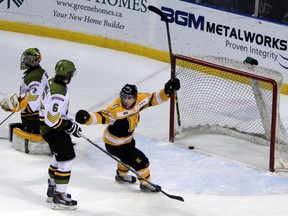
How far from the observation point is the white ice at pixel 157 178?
6.63 metres

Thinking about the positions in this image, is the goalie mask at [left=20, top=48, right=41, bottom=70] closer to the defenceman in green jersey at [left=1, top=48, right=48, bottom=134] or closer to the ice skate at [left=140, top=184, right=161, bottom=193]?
the defenceman in green jersey at [left=1, top=48, right=48, bottom=134]

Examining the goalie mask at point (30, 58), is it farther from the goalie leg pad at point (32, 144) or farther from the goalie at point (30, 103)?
the goalie leg pad at point (32, 144)

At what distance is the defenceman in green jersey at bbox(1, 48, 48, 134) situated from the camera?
7550mm

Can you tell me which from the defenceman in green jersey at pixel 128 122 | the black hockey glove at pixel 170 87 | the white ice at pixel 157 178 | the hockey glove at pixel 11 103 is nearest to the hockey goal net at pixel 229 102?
the white ice at pixel 157 178

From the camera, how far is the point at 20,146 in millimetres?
7762

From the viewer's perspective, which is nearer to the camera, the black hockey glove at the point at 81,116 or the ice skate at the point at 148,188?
the black hockey glove at the point at 81,116

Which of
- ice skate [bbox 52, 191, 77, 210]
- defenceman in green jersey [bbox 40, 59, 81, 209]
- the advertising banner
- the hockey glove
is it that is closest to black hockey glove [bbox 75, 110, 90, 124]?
defenceman in green jersey [bbox 40, 59, 81, 209]

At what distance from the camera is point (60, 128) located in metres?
6.43

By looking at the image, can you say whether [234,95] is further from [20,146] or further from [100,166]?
[20,146]

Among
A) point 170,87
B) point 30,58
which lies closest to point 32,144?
point 30,58

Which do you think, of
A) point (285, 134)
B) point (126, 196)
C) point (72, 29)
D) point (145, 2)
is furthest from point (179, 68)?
point (72, 29)

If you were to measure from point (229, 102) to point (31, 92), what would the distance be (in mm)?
1808

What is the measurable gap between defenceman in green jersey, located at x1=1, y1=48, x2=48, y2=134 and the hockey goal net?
124 centimetres

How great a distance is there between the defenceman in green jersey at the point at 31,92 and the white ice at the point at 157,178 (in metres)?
0.32
